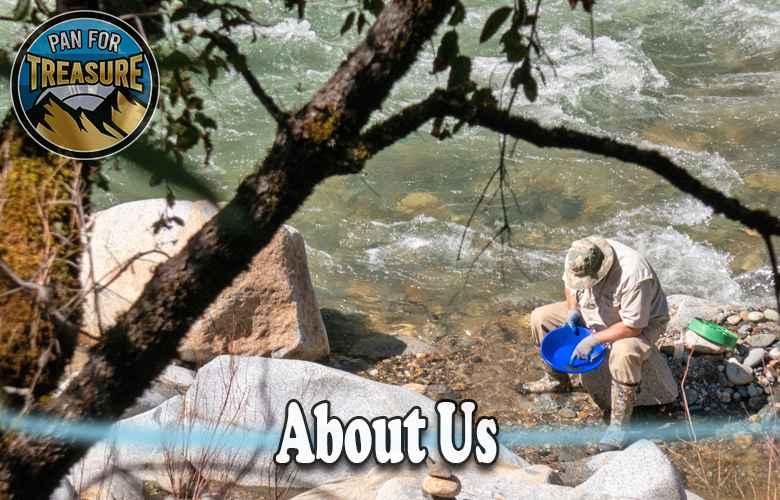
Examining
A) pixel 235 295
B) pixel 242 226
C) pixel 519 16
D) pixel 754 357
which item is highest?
pixel 519 16

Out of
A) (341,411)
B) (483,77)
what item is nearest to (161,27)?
(341,411)

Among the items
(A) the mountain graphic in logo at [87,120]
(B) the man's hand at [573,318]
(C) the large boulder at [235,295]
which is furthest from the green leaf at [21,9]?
(B) the man's hand at [573,318]

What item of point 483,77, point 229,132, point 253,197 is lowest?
point 253,197

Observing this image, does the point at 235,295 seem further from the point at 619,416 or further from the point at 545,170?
the point at 545,170

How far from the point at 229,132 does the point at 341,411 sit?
6600 mm

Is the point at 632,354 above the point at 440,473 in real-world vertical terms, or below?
above

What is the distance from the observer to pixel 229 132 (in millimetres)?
9625

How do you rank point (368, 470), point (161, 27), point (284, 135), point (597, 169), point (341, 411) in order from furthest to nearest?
1. point (597, 169)
2. point (341, 411)
3. point (368, 470)
4. point (161, 27)
5. point (284, 135)

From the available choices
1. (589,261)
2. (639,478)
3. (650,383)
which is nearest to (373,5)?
(589,261)

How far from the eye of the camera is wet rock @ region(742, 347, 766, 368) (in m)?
5.27

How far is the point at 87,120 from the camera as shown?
1.88 meters

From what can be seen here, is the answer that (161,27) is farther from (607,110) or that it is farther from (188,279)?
(607,110)

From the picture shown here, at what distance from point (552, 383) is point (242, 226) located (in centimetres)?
414

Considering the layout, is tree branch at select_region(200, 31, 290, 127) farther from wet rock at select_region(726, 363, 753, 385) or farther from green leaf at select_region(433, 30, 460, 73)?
wet rock at select_region(726, 363, 753, 385)
